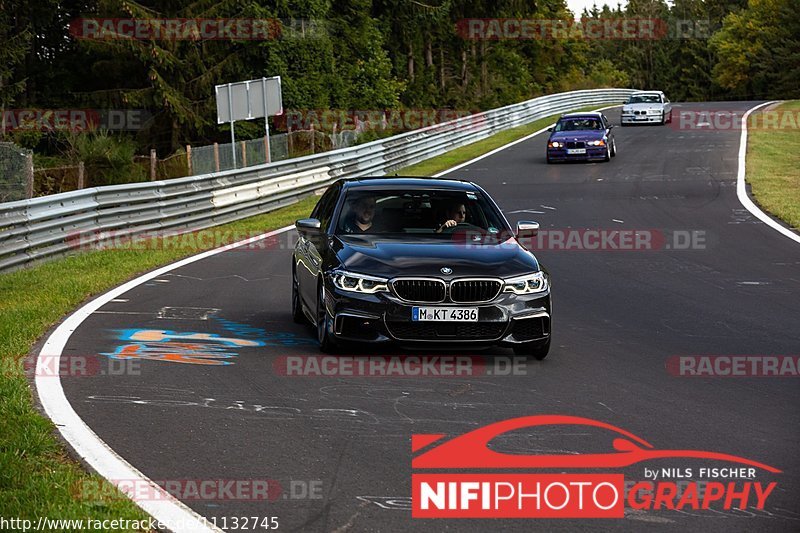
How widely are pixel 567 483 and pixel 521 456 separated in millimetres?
561

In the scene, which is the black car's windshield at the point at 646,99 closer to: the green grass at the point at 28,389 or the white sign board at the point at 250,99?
the white sign board at the point at 250,99

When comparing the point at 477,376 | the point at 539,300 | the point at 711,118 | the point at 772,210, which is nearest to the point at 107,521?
the point at 477,376

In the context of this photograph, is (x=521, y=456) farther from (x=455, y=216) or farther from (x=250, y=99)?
(x=250, y=99)

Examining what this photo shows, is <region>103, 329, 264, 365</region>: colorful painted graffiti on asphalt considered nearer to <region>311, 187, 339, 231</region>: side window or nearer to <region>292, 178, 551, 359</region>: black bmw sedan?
<region>292, 178, 551, 359</region>: black bmw sedan

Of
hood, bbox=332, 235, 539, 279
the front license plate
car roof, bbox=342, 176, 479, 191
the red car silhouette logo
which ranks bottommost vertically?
the red car silhouette logo

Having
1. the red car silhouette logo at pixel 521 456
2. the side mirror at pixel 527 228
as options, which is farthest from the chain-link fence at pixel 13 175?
the red car silhouette logo at pixel 521 456

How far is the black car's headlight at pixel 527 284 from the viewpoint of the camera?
9703mm

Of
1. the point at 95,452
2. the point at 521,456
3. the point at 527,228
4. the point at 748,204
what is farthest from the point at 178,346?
the point at 748,204

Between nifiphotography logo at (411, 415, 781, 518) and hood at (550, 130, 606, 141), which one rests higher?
nifiphotography logo at (411, 415, 781, 518)

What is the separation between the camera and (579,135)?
3644 cm

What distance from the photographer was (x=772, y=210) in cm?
2269

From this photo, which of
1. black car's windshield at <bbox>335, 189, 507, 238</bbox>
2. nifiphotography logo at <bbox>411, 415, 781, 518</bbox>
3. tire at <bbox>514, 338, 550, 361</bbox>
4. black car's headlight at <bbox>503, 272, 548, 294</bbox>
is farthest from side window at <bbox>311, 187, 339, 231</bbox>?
nifiphotography logo at <bbox>411, 415, 781, 518</bbox>

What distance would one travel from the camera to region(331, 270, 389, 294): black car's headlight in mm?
9609

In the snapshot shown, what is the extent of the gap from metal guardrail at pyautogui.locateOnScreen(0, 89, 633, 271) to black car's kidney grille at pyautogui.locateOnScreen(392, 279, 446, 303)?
742cm
